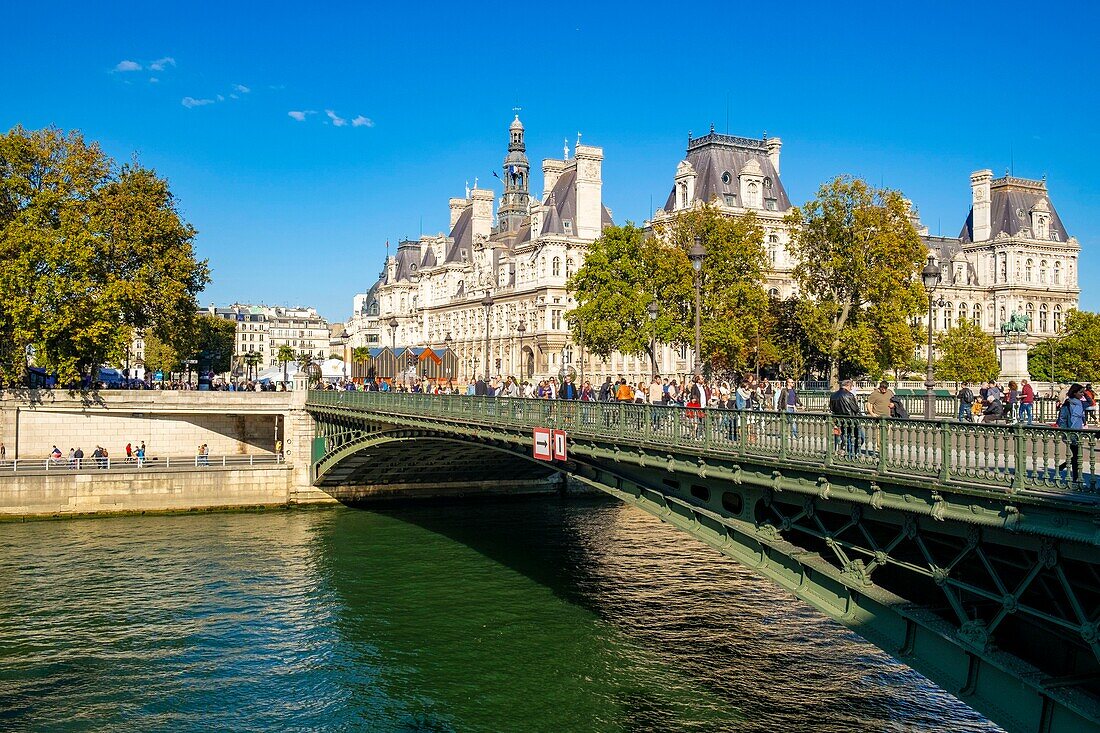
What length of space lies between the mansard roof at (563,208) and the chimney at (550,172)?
174cm

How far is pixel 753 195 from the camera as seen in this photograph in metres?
81.8

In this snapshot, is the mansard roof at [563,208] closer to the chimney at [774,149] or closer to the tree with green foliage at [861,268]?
the chimney at [774,149]

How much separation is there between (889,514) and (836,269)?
3687 cm

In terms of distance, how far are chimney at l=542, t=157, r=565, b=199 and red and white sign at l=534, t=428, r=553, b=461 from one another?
249 feet

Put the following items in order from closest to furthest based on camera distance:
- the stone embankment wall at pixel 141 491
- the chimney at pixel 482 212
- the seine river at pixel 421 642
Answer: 1. the seine river at pixel 421 642
2. the stone embankment wall at pixel 141 491
3. the chimney at pixel 482 212

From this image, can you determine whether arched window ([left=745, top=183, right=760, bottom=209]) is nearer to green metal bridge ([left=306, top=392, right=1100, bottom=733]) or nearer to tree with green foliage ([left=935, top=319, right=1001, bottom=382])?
tree with green foliage ([left=935, top=319, right=1001, bottom=382])

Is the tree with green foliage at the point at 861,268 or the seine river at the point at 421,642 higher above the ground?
the tree with green foliage at the point at 861,268

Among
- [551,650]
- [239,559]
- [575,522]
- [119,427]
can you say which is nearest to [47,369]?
[119,427]

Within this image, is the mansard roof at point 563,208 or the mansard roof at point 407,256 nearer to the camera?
the mansard roof at point 563,208

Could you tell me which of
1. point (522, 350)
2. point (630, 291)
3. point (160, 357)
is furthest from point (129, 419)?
point (522, 350)

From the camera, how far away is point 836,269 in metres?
49.0

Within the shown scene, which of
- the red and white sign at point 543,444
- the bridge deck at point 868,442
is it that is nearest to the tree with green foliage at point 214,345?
the red and white sign at point 543,444

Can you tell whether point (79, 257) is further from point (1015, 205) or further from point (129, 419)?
point (1015, 205)

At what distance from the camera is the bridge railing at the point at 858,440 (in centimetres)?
1145
